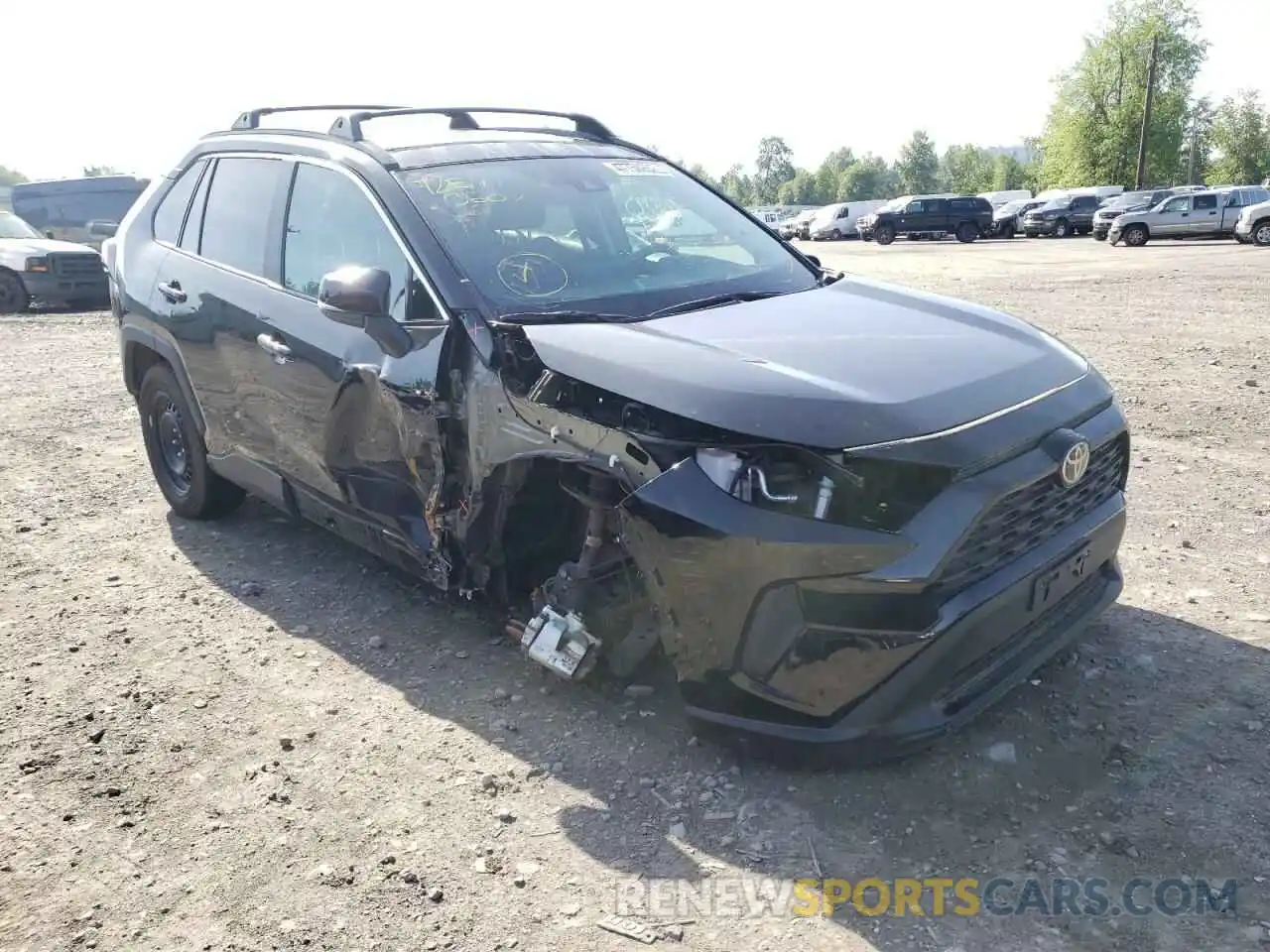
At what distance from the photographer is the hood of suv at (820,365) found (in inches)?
107

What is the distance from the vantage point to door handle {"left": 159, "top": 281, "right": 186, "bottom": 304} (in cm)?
479

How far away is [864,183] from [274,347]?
118512mm

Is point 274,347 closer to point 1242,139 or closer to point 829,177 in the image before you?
point 1242,139

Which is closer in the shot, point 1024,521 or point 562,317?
point 1024,521

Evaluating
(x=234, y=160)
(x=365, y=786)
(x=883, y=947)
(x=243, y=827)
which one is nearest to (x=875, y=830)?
(x=883, y=947)

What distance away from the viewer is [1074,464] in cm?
303

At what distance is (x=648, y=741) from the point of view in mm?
3314

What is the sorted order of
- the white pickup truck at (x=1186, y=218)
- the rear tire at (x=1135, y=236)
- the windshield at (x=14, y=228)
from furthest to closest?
the rear tire at (x=1135, y=236), the white pickup truck at (x=1186, y=218), the windshield at (x=14, y=228)

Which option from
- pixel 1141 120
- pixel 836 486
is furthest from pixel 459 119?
pixel 1141 120

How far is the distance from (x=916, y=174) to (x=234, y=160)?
386 feet

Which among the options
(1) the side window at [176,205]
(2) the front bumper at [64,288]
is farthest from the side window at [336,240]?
(2) the front bumper at [64,288]

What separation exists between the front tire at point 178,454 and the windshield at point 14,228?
45.3 ft

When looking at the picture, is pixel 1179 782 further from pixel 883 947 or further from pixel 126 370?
pixel 126 370

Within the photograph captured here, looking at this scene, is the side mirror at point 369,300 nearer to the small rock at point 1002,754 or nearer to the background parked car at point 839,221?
the small rock at point 1002,754
